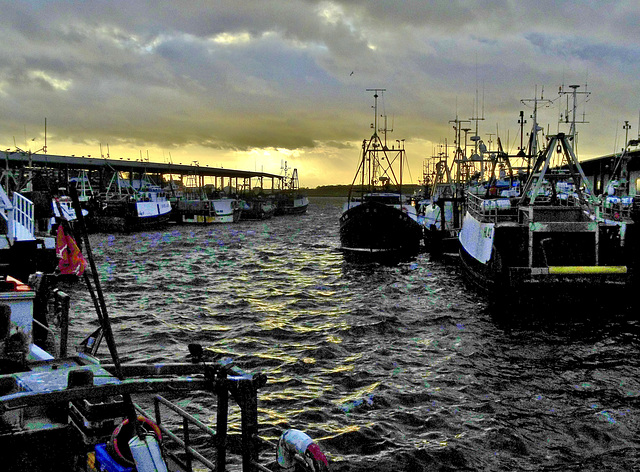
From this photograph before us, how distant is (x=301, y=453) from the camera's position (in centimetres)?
526

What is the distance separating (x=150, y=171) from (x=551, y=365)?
14656 centimetres

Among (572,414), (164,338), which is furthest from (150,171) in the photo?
(572,414)

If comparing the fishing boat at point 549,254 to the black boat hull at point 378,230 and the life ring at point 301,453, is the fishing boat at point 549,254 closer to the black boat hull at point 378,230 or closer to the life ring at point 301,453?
the black boat hull at point 378,230

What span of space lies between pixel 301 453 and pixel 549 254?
68.2 feet

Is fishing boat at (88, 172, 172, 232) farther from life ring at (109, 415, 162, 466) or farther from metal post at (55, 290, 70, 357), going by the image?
life ring at (109, 415, 162, 466)

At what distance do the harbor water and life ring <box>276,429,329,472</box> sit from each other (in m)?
4.65

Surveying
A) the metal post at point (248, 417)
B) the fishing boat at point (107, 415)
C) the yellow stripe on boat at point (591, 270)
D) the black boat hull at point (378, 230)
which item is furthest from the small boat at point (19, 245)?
the yellow stripe on boat at point (591, 270)

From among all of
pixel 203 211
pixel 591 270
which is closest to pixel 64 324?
pixel 591 270

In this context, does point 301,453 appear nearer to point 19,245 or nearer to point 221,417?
point 221,417

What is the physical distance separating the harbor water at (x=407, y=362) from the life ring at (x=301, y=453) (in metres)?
4.65

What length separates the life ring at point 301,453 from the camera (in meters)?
5.15

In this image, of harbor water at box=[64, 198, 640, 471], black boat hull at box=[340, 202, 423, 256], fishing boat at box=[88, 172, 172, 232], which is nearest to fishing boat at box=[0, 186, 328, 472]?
Result: harbor water at box=[64, 198, 640, 471]

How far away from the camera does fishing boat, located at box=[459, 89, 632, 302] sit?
2000 cm

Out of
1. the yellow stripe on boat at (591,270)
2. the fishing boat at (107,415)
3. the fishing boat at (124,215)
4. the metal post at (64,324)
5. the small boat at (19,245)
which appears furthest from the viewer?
the fishing boat at (124,215)
